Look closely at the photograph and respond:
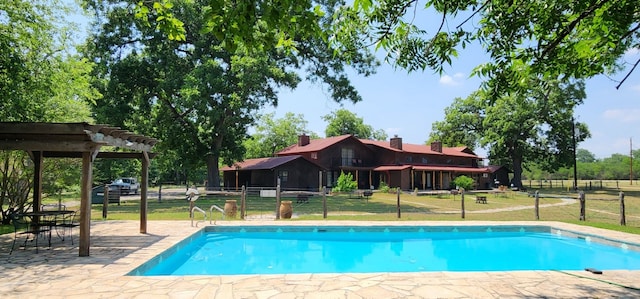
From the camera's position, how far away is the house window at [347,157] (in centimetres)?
3859

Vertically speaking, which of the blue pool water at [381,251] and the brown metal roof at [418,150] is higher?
the brown metal roof at [418,150]

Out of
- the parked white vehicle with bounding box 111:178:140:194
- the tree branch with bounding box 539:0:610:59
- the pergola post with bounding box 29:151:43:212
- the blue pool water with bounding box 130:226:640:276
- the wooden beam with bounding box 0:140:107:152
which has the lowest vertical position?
the blue pool water with bounding box 130:226:640:276

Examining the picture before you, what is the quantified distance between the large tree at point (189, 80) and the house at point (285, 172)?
14.4 ft

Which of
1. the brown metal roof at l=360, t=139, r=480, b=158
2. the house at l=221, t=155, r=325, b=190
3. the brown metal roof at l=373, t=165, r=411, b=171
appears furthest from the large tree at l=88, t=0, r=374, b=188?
the brown metal roof at l=360, t=139, r=480, b=158

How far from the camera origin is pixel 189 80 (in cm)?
2320

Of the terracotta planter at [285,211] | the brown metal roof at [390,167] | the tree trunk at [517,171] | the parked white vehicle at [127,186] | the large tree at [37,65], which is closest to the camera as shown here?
the large tree at [37,65]

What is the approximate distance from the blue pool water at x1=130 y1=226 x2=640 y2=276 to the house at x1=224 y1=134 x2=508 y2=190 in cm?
2181

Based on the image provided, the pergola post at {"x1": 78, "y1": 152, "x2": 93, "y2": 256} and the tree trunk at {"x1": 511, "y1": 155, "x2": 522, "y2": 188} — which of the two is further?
the tree trunk at {"x1": 511, "y1": 155, "x2": 522, "y2": 188}

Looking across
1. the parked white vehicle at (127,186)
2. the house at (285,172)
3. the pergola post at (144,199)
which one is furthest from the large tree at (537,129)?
the pergola post at (144,199)

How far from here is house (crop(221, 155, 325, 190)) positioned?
31.4 meters

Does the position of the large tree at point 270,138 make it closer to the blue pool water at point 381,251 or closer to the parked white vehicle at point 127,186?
the parked white vehicle at point 127,186

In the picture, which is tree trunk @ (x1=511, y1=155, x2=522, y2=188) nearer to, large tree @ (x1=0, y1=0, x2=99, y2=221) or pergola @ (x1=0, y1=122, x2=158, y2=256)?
large tree @ (x1=0, y1=0, x2=99, y2=221)

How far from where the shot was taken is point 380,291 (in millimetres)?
5297

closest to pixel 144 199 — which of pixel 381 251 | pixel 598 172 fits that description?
pixel 381 251
